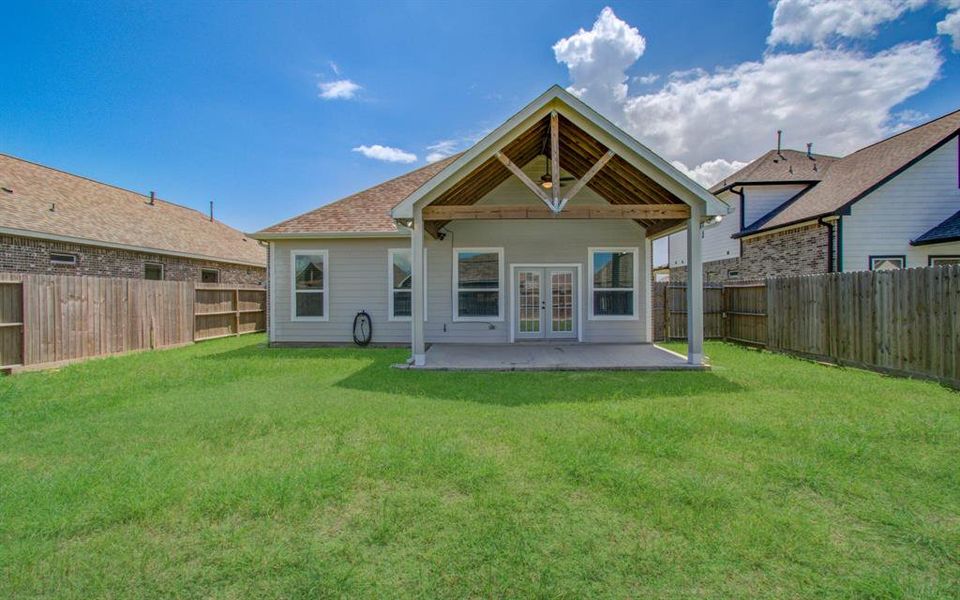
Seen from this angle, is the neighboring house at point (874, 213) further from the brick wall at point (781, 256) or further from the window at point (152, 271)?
the window at point (152, 271)

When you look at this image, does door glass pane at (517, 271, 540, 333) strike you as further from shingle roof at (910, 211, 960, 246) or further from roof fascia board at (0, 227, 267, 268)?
roof fascia board at (0, 227, 267, 268)

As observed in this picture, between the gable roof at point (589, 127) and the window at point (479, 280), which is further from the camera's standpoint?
the window at point (479, 280)

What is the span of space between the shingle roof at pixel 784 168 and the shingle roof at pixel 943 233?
4802 millimetres

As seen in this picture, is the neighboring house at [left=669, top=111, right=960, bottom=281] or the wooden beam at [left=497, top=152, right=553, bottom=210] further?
the neighboring house at [left=669, top=111, right=960, bottom=281]

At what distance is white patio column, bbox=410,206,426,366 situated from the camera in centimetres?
782

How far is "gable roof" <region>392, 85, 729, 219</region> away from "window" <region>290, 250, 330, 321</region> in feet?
13.6

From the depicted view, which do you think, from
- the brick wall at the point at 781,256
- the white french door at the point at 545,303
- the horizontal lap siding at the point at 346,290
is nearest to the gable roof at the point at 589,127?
the horizontal lap siding at the point at 346,290

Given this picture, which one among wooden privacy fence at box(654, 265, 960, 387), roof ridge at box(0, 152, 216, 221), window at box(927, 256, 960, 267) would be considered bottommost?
wooden privacy fence at box(654, 265, 960, 387)

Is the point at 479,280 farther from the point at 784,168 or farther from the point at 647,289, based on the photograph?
the point at 784,168

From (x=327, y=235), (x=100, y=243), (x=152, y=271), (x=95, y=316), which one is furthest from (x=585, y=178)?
(x=152, y=271)

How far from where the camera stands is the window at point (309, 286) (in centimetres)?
1103

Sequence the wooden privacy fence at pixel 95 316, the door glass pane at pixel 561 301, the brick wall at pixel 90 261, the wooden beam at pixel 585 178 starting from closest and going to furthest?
the wooden beam at pixel 585 178 → the wooden privacy fence at pixel 95 316 → the brick wall at pixel 90 261 → the door glass pane at pixel 561 301

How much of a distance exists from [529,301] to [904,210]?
36.1ft

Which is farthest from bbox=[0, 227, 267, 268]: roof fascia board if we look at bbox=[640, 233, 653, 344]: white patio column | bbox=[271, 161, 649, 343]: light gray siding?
bbox=[640, 233, 653, 344]: white patio column
